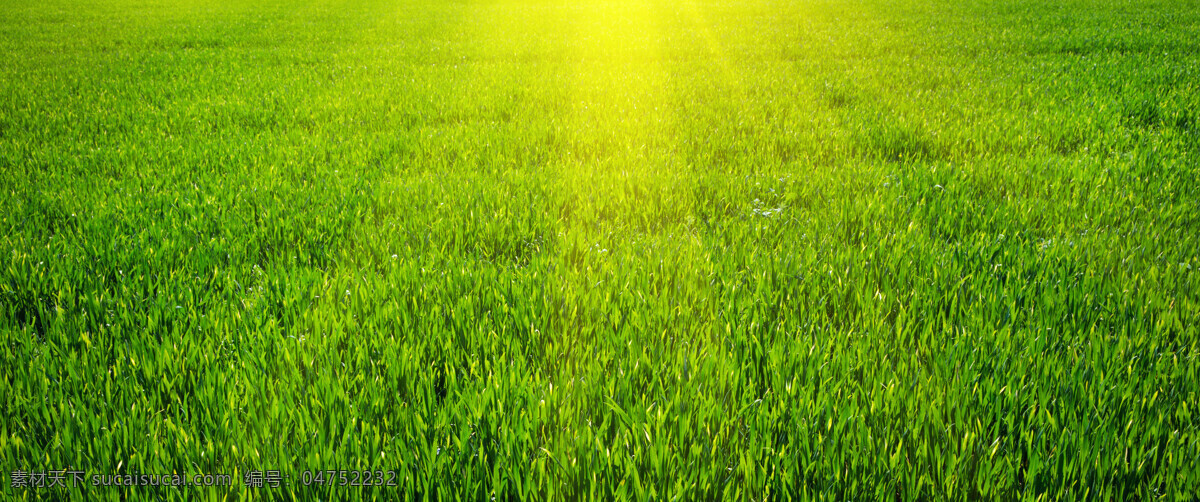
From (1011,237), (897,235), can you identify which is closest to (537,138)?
(897,235)

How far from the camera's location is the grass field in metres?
1.72

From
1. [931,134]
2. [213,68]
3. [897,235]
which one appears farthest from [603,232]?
[213,68]

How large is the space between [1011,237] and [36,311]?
4416mm

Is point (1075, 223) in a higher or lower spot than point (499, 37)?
lower

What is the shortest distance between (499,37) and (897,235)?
1250 cm

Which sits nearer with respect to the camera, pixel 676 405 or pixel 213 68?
pixel 676 405

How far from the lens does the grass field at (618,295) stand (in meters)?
1.72

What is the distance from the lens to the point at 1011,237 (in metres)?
3.24

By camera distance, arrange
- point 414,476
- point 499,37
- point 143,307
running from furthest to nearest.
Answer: point 499,37, point 143,307, point 414,476

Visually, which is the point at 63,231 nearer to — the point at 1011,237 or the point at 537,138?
the point at 537,138

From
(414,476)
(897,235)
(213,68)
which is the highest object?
(213,68)

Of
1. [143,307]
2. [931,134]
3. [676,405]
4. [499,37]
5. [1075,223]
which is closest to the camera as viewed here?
[676,405]

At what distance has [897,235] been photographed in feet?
10.5

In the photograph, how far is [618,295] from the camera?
267 centimetres
